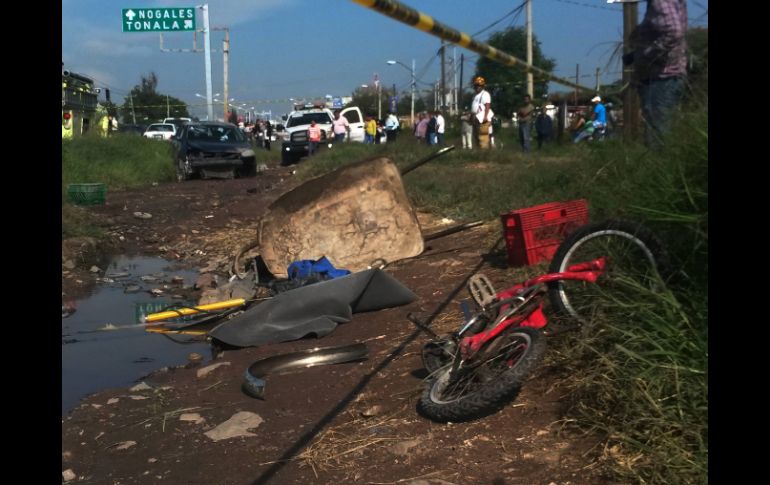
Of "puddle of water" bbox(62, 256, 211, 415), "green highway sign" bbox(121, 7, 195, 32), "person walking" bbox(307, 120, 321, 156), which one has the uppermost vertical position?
"green highway sign" bbox(121, 7, 195, 32)

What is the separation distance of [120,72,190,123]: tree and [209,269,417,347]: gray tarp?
5974 cm

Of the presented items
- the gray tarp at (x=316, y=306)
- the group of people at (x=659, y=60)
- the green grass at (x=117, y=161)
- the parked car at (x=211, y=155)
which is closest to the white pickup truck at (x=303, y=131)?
the green grass at (x=117, y=161)

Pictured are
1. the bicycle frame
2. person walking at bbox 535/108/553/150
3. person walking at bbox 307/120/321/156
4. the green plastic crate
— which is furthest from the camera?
person walking at bbox 307/120/321/156

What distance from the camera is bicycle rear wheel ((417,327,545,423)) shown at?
3.41m

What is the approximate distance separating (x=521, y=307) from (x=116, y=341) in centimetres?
392

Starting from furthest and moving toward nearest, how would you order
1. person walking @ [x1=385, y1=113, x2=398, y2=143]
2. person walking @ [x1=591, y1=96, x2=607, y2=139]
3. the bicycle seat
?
1. person walking @ [x1=385, y1=113, x2=398, y2=143]
2. person walking @ [x1=591, y1=96, x2=607, y2=139]
3. the bicycle seat

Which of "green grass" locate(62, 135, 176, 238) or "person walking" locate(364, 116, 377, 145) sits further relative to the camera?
"person walking" locate(364, 116, 377, 145)

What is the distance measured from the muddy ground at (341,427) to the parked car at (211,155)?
15.3m

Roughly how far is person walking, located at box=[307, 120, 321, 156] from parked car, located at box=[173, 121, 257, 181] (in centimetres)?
440

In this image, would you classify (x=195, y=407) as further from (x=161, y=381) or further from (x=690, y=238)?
(x=690, y=238)

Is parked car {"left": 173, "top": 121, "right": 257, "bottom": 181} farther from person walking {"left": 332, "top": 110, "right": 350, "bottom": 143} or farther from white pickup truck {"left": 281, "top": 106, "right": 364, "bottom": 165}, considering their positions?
white pickup truck {"left": 281, "top": 106, "right": 364, "bottom": 165}

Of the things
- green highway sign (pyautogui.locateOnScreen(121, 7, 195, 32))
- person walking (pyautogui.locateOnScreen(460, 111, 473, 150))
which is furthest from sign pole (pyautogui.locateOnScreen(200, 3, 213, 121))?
person walking (pyautogui.locateOnScreen(460, 111, 473, 150))

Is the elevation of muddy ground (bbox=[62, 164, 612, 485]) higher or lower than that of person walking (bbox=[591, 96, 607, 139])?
lower
